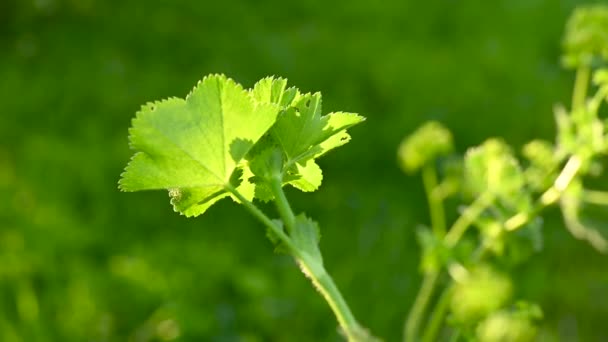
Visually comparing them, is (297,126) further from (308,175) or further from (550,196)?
(550,196)

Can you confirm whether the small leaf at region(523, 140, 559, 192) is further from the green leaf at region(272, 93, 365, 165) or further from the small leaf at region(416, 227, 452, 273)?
the green leaf at region(272, 93, 365, 165)

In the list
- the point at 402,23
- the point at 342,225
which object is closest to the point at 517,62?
the point at 402,23

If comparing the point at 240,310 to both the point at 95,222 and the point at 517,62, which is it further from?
the point at 517,62

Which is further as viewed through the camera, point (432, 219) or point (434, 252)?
point (432, 219)

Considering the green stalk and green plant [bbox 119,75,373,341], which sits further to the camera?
the green stalk

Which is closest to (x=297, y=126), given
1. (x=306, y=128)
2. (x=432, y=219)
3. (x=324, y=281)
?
(x=306, y=128)

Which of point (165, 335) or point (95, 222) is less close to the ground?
point (95, 222)

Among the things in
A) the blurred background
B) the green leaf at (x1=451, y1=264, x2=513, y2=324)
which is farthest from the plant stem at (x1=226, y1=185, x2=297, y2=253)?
the blurred background
